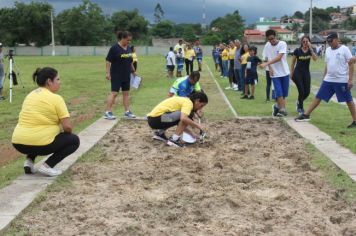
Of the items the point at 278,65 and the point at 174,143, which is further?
the point at 278,65

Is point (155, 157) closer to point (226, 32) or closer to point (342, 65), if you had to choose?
point (342, 65)

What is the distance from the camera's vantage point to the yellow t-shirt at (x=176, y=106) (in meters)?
8.20

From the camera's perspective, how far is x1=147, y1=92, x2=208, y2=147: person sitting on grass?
26.8 feet

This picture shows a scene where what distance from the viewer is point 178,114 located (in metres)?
8.39

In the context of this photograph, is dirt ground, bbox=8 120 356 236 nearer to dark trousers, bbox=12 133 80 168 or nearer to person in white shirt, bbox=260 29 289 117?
dark trousers, bbox=12 133 80 168

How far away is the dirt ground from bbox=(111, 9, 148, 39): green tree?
346 feet

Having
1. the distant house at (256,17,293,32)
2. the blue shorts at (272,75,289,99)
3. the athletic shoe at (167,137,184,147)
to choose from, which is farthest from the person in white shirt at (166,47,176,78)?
the distant house at (256,17,293,32)

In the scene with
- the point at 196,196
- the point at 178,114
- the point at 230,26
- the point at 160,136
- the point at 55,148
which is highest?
the point at 230,26

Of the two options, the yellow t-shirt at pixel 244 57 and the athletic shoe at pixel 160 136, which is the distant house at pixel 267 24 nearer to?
the yellow t-shirt at pixel 244 57

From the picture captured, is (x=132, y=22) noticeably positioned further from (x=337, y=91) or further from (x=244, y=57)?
(x=337, y=91)

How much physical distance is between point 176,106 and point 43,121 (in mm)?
2664

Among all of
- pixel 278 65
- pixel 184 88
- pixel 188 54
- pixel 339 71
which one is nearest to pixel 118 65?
pixel 184 88

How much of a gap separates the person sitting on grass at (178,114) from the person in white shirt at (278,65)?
3.27 m

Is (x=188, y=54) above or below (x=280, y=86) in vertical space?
above
